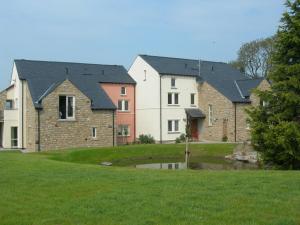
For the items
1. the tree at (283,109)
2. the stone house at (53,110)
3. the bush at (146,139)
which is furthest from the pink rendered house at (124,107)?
the tree at (283,109)

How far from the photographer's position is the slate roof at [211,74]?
153ft

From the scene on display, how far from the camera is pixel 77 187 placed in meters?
11.7

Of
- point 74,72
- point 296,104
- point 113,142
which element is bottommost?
point 113,142

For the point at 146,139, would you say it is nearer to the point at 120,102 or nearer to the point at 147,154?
the point at 120,102

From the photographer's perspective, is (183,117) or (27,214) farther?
(183,117)

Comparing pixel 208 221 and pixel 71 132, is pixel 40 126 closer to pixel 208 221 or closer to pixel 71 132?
pixel 71 132

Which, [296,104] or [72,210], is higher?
[296,104]

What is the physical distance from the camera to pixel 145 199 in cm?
955

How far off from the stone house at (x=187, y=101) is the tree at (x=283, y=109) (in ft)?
77.6

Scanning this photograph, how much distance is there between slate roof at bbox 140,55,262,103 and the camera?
4659 centimetres

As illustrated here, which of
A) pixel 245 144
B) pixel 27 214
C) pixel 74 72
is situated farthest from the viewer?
pixel 74 72

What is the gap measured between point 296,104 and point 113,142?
23353mm

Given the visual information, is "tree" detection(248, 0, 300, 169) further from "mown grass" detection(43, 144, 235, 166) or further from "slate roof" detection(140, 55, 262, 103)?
"slate roof" detection(140, 55, 262, 103)

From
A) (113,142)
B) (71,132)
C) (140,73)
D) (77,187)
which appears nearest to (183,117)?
(140,73)
